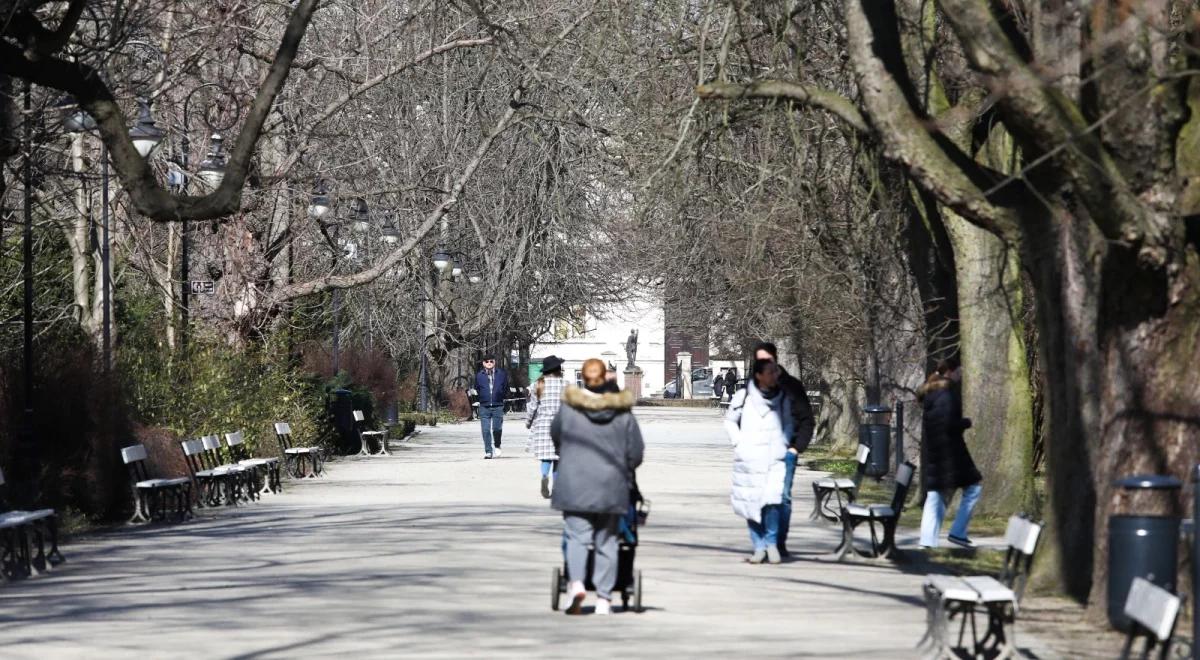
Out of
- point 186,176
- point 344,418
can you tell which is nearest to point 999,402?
point 186,176

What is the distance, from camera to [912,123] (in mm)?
13250

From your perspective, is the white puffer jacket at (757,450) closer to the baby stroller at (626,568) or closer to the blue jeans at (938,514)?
the blue jeans at (938,514)

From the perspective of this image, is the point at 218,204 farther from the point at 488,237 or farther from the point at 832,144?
the point at 488,237

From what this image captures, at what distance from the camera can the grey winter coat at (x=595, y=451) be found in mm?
12500

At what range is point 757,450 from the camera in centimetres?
1634

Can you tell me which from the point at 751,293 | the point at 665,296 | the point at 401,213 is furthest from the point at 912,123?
the point at 665,296

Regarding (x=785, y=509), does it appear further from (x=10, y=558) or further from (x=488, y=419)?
(x=488, y=419)

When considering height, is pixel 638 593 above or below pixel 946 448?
below

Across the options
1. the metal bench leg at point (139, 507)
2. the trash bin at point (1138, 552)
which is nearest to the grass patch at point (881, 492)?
the metal bench leg at point (139, 507)

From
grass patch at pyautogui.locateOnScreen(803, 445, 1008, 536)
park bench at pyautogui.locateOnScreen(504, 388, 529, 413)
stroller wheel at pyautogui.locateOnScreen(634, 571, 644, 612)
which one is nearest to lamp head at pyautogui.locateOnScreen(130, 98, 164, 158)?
grass patch at pyautogui.locateOnScreen(803, 445, 1008, 536)

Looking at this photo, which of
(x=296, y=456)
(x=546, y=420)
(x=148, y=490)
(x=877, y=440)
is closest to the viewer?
(x=148, y=490)

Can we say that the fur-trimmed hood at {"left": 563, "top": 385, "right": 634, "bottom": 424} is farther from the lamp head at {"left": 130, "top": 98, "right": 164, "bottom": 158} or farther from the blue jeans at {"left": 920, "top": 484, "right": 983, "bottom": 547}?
the lamp head at {"left": 130, "top": 98, "right": 164, "bottom": 158}

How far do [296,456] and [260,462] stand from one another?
5140mm

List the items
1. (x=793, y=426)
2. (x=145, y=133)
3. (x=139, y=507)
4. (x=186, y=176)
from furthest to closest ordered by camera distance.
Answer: (x=186, y=176), (x=145, y=133), (x=139, y=507), (x=793, y=426)
